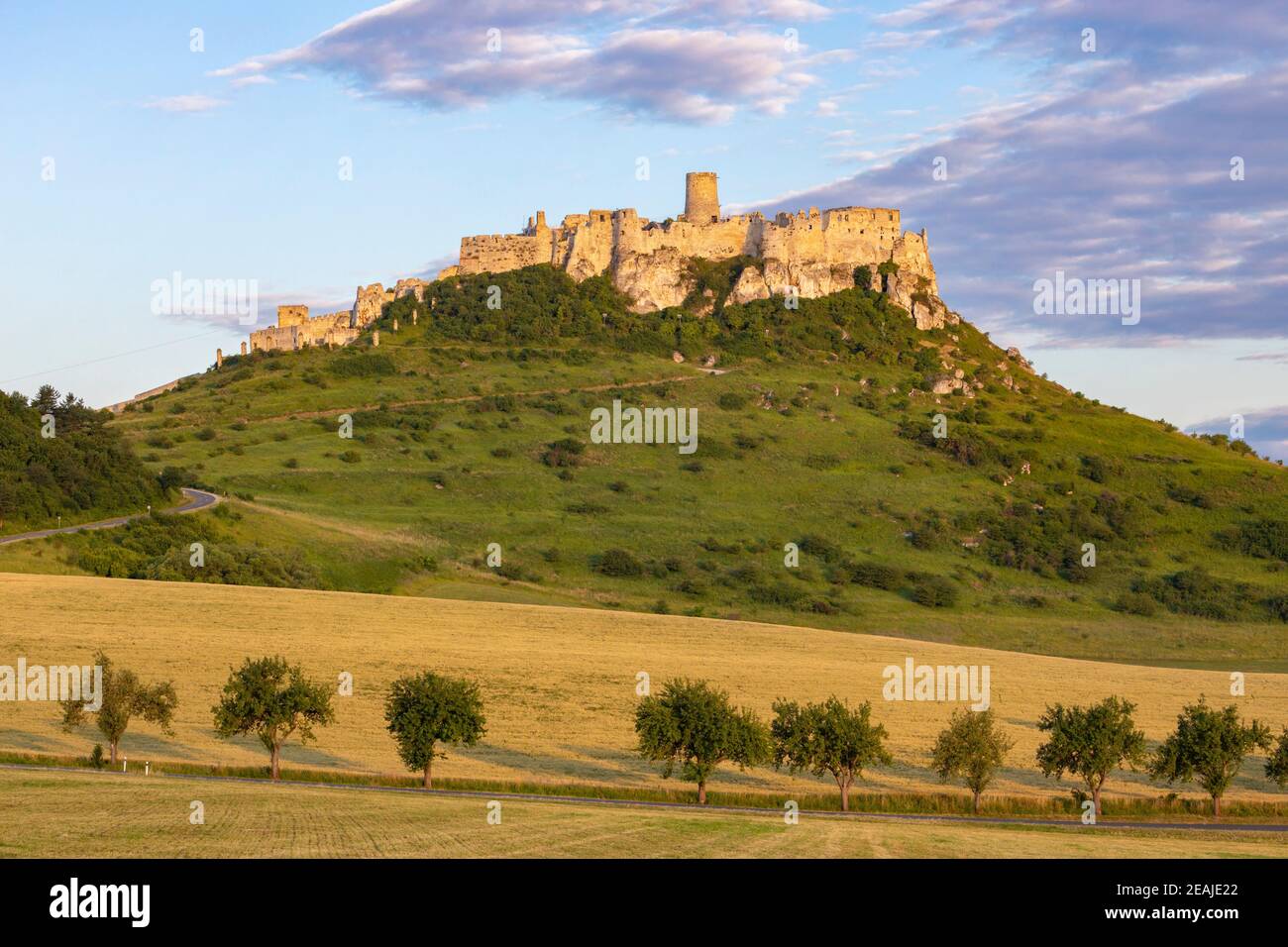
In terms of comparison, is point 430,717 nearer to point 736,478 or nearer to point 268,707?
point 268,707

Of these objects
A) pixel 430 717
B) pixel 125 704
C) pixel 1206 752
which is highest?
pixel 125 704

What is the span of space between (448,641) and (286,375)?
102736 mm

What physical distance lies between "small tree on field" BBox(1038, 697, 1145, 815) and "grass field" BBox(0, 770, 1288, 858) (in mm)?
8222

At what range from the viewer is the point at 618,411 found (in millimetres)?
143750

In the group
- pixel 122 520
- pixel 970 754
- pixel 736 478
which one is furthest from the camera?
pixel 736 478

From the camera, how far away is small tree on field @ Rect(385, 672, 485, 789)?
4422cm

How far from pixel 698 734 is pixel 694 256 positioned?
142 metres

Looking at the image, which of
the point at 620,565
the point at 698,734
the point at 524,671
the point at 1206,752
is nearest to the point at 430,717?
the point at 698,734

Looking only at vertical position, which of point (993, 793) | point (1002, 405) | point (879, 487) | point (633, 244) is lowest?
point (993, 793)

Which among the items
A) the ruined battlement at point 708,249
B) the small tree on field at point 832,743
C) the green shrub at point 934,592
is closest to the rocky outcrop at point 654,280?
the ruined battlement at point 708,249

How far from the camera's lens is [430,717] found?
150 feet

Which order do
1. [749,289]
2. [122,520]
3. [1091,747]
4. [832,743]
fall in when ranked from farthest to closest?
[749,289] → [122,520] → [1091,747] → [832,743]
